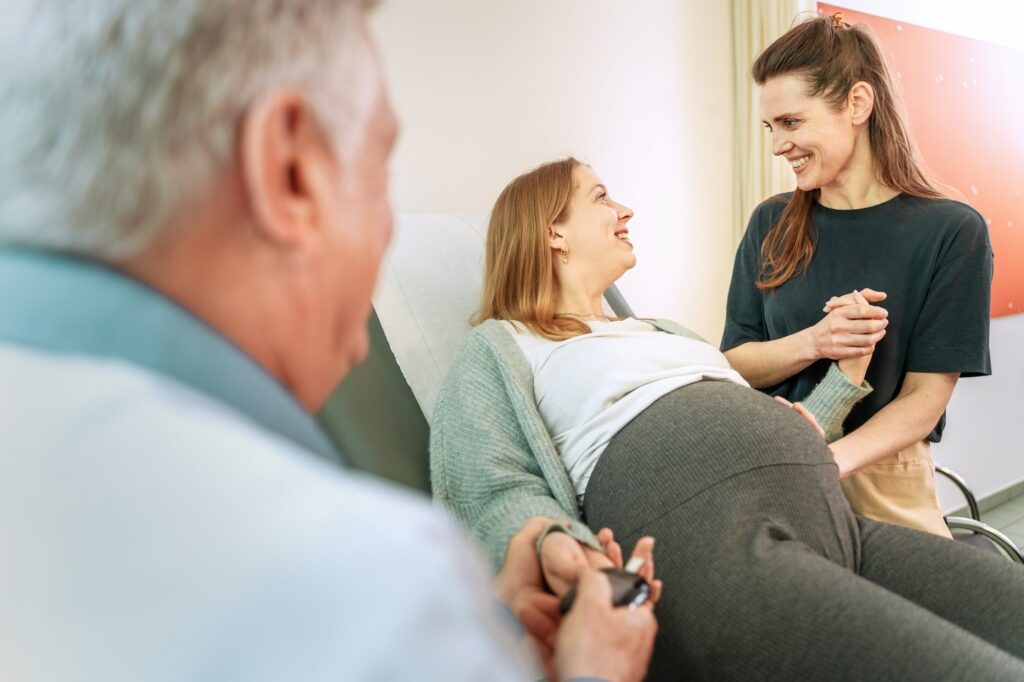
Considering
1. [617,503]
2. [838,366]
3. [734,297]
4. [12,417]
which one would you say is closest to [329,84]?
[12,417]

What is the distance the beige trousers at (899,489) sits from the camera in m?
1.66

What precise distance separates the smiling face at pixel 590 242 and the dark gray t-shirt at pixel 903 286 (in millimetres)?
440

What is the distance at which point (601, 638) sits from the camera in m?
0.62

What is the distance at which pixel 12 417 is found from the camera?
358 millimetres

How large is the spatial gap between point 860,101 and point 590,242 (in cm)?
70

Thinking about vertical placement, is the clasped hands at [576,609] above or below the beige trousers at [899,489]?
above

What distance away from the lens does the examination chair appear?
53.9 inches

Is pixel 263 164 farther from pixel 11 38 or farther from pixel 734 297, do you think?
pixel 734 297

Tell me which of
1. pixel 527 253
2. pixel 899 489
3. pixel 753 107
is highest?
pixel 753 107

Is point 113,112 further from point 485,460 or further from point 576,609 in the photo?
point 485,460

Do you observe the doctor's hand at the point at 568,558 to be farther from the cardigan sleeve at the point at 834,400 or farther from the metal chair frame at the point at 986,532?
the metal chair frame at the point at 986,532

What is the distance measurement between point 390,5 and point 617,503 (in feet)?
4.35

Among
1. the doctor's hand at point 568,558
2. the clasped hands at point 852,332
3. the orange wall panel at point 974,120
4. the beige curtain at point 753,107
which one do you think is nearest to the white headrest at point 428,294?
the doctor's hand at point 568,558

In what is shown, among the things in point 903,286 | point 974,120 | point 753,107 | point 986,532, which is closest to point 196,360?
point 903,286
